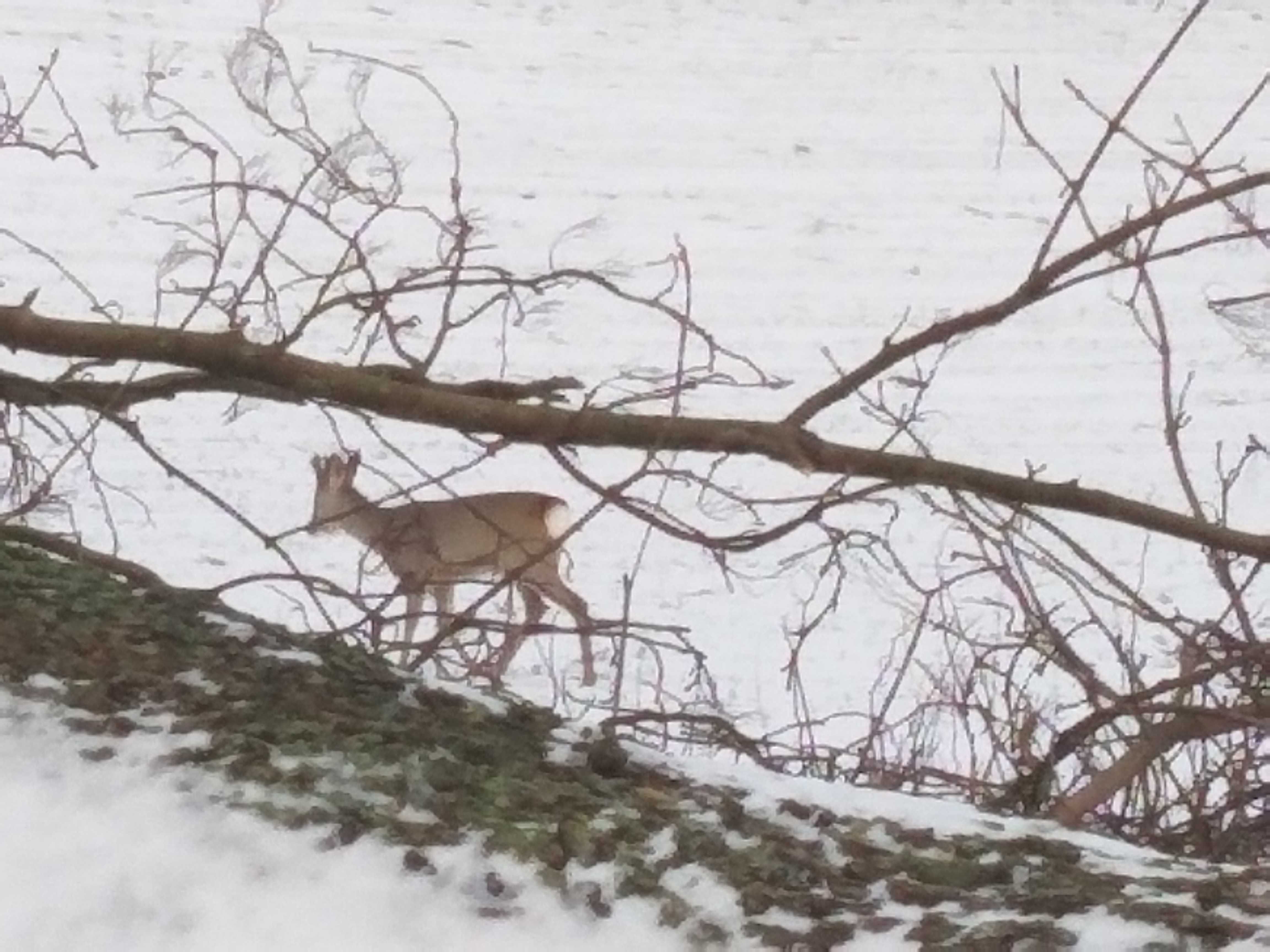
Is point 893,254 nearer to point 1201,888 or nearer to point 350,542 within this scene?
point 350,542

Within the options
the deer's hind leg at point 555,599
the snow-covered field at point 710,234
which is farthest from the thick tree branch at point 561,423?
the deer's hind leg at point 555,599

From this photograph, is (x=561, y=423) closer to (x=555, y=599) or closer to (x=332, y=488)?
(x=555, y=599)

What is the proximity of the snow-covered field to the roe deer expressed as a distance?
0.69 feet

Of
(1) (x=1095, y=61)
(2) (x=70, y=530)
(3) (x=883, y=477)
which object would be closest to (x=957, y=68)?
(1) (x=1095, y=61)

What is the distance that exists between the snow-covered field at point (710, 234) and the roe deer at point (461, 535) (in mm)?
211

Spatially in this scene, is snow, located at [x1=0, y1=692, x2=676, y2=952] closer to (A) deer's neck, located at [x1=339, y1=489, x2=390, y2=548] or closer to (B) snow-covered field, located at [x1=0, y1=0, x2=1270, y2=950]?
(B) snow-covered field, located at [x1=0, y1=0, x2=1270, y2=950]

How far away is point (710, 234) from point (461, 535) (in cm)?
289

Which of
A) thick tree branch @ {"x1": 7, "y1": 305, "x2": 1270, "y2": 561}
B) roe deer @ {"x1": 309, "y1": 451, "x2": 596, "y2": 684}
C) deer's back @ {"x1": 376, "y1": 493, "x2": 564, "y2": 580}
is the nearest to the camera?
thick tree branch @ {"x1": 7, "y1": 305, "x2": 1270, "y2": 561}

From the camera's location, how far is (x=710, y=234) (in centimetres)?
646

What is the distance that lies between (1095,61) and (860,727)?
16.5ft

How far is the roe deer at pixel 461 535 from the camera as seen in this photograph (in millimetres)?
2820

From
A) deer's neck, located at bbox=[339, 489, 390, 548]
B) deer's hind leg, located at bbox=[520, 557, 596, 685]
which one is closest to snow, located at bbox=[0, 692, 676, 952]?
deer's hind leg, located at bbox=[520, 557, 596, 685]

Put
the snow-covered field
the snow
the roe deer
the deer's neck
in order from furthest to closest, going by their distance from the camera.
Answer: the snow-covered field
the deer's neck
the roe deer
the snow

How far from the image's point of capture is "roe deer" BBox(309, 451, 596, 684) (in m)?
2.82
